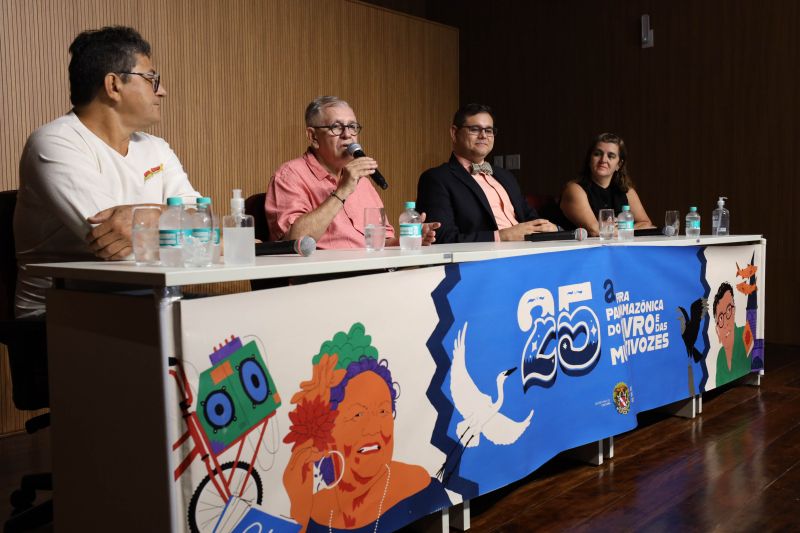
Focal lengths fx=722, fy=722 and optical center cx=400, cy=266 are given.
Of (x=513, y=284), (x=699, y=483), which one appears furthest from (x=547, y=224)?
(x=699, y=483)


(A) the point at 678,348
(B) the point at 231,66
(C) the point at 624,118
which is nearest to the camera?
(A) the point at 678,348

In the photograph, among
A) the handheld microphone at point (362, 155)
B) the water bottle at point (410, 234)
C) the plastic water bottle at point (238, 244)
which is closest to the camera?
the plastic water bottle at point (238, 244)

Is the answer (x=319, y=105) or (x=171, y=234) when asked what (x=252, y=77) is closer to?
(x=319, y=105)

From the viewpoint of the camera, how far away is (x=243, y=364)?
1.36 metres

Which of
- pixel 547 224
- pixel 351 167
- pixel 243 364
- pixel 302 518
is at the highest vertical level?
pixel 351 167

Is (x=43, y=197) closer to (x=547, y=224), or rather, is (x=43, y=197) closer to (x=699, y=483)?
(x=547, y=224)

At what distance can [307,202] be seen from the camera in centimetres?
246

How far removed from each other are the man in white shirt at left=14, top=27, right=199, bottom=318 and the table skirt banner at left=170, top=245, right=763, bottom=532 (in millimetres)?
559

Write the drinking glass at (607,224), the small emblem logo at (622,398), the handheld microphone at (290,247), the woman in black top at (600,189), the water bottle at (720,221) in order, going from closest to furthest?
the handheld microphone at (290,247)
the small emblem logo at (622,398)
the drinking glass at (607,224)
the water bottle at (720,221)
the woman in black top at (600,189)

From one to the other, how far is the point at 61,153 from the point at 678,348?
2190 mm

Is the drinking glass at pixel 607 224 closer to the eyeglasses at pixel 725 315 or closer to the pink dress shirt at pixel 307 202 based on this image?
the eyeglasses at pixel 725 315

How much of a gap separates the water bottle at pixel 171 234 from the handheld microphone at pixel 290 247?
0.29m

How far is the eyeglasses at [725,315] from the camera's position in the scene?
2979mm

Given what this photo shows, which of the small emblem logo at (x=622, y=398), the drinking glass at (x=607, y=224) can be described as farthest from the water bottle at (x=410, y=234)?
the drinking glass at (x=607, y=224)
